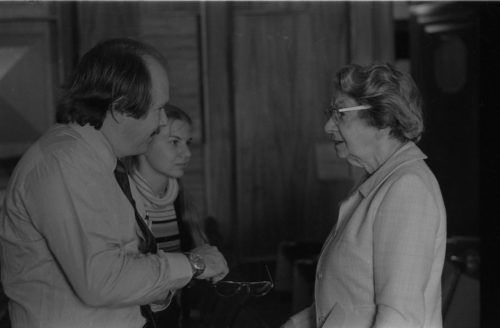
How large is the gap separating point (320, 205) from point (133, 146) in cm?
328

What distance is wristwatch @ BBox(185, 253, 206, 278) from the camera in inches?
80.1

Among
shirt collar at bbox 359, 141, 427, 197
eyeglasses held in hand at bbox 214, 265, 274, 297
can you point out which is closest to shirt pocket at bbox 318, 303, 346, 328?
shirt collar at bbox 359, 141, 427, 197

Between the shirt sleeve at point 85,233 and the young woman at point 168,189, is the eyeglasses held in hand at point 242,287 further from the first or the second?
the shirt sleeve at point 85,233

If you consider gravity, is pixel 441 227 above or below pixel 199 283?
above

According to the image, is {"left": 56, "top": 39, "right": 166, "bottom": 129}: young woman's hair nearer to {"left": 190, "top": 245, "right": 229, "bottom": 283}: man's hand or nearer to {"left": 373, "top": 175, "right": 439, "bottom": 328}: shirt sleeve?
{"left": 190, "top": 245, "right": 229, "bottom": 283}: man's hand

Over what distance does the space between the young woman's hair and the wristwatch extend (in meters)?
0.43

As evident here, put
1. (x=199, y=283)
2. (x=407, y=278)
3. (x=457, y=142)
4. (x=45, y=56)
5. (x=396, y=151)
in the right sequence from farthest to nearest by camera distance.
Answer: (x=457, y=142) → (x=45, y=56) → (x=199, y=283) → (x=396, y=151) → (x=407, y=278)

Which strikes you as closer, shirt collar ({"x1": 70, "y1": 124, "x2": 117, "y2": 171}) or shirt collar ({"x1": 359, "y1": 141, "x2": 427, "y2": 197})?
shirt collar ({"x1": 70, "y1": 124, "x2": 117, "y2": 171})

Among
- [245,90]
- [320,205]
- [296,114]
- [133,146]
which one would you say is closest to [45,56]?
[245,90]

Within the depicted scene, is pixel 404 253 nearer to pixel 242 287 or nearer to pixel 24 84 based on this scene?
pixel 242 287

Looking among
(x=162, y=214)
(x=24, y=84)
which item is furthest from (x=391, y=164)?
(x=24, y=84)

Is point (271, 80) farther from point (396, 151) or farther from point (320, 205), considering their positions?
point (396, 151)

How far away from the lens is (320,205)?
17.1 ft

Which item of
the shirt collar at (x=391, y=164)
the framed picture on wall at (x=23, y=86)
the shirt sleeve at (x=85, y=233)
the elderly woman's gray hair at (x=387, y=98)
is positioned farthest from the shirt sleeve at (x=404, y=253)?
the framed picture on wall at (x=23, y=86)
